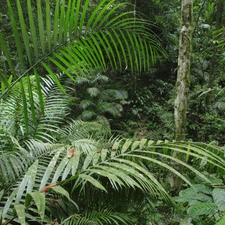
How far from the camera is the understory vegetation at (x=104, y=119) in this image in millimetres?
956

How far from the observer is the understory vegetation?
0.96 metres

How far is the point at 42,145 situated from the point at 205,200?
125 centimetres

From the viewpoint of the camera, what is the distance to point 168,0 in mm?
5934

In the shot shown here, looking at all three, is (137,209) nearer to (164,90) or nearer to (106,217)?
(106,217)

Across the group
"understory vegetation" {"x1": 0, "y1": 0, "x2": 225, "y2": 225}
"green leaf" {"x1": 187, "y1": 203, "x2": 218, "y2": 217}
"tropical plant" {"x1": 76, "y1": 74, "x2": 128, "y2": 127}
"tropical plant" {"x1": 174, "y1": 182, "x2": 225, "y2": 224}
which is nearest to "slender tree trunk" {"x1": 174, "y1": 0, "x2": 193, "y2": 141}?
"understory vegetation" {"x1": 0, "y1": 0, "x2": 225, "y2": 225}

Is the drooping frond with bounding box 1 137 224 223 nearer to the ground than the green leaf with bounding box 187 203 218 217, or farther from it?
farther from it

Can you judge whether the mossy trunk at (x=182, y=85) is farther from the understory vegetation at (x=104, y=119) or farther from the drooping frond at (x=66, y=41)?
the drooping frond at (x=66, y=41)

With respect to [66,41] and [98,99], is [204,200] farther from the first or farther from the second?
[98,99]

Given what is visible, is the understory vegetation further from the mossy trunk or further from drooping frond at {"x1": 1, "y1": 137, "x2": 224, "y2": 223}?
the mossy trunk

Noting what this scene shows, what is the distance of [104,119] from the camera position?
195 inches

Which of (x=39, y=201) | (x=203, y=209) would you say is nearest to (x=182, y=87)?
(x=203, y=209)

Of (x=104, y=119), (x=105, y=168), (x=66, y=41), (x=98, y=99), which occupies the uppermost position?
(x=66, y=41)

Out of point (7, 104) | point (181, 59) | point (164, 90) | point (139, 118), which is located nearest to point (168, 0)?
point (164, 90)

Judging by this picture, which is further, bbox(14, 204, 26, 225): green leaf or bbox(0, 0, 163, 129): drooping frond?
bbox(0, 0, 163, 129): drooping frond
